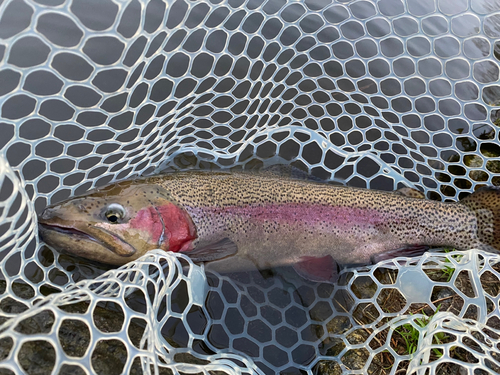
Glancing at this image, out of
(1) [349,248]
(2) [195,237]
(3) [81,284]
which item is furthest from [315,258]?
(3) [81,284]

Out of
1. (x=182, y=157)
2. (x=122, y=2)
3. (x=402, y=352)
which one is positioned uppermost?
(x=122, y=2)

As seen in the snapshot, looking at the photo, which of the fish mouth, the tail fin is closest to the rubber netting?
the fish mouth

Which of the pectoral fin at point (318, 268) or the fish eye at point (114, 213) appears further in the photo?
the pectoral fin at point (318, 268)

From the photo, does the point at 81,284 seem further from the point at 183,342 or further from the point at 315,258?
the point at 315,258

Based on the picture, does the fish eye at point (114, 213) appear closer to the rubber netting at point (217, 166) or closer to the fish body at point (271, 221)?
Result: the fish body at point (271, 221)

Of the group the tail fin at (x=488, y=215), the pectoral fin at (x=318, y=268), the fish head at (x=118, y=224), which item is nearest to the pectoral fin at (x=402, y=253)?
the pectoral fin at (x=318, y=268)

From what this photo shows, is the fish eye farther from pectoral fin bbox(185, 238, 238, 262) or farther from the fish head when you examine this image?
pectoral fin bbox(185, 238, 238, 262)

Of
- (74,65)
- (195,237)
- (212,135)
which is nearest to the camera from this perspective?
(195,237)
